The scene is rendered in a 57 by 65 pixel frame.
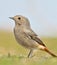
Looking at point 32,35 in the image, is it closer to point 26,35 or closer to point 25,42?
point 26,35

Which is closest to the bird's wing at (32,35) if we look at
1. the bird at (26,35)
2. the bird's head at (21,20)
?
the bird at (26,35)

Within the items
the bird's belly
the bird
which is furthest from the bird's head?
the bird's belly

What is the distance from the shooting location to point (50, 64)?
58.0 ft

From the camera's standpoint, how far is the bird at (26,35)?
60.1ft

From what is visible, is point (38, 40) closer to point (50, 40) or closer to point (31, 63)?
point (31, 63)

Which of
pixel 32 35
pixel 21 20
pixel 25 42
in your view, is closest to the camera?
pixel 25 42

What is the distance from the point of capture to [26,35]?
18422 millimetres

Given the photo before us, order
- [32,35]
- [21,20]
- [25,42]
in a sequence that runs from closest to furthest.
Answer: [25,42] < [32,35] < [21,20]

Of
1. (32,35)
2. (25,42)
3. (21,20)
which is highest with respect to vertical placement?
(21,20)

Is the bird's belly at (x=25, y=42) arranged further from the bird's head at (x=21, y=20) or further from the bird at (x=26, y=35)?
the bird's head at (x=21, y=20)

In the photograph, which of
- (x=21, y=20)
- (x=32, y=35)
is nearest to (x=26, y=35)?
(x=32, y=35)

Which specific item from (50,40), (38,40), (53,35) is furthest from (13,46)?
(38,40)

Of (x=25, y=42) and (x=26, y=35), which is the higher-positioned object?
(x=26, y=35)

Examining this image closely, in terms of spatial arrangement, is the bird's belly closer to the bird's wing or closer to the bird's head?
the bird's wing
